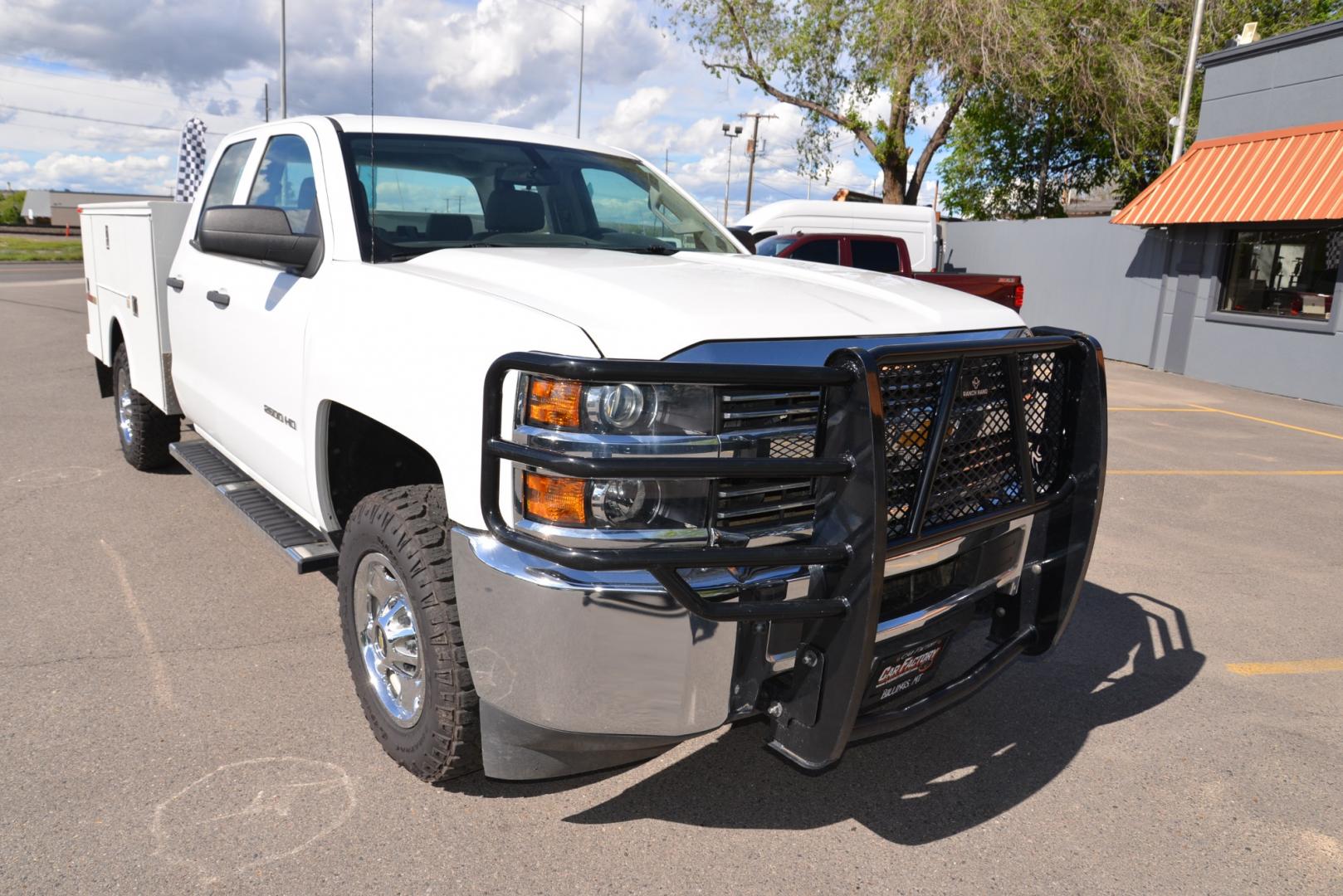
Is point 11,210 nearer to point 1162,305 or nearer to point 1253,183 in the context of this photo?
point 1162,305

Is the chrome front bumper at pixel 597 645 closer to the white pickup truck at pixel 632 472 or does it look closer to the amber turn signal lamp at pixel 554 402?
the white pickup truck at pixel 632 472

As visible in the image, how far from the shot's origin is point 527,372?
234cm

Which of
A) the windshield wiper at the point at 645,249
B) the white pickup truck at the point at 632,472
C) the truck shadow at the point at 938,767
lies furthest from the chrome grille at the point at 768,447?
the windshield wiper at the point at 645,249

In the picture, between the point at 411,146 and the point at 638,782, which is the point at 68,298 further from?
the point at 638,782

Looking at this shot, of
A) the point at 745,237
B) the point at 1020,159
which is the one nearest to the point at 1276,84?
the point at 745,237

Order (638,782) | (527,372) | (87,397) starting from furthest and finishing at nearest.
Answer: (87,397), (638,782), (527,372)

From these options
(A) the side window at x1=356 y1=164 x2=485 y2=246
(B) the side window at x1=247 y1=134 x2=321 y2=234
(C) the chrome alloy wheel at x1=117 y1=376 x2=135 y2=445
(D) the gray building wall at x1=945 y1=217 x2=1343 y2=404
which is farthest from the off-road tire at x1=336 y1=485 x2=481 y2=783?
(D) the gray building wall at x1=945 y1=217 x2=1343 y2=404

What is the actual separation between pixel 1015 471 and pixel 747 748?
126 cm

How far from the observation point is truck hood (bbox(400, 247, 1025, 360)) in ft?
8.05

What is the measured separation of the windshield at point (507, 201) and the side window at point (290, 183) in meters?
0.27

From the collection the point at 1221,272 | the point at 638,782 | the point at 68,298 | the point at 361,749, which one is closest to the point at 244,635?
the point at 361,749

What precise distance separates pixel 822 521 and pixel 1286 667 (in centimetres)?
301

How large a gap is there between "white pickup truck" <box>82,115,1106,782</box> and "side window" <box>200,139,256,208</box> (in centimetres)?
104

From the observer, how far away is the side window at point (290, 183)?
3.84 meters
